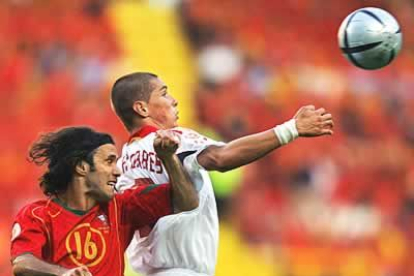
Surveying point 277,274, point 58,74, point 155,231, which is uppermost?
point 58,74

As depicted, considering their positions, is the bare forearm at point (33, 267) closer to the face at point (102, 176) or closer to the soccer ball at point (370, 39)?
the face at point (102, 176)

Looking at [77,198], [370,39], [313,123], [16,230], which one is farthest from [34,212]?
[370,39]

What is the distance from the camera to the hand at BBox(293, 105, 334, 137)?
460cm

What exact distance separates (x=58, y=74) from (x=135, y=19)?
1612mm

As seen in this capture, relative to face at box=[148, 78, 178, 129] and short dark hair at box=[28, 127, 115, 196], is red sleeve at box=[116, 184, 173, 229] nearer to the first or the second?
short dark hair at box=[28, 127, 115, 196]

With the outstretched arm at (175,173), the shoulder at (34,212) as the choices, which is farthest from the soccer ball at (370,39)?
the shoulder at (34,212)

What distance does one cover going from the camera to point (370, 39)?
571 centimetres

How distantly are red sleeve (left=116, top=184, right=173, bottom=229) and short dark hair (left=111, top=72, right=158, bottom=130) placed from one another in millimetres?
507

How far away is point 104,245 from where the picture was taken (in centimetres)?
461

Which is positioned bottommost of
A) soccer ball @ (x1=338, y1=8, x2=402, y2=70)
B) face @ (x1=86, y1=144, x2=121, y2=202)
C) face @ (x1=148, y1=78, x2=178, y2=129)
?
face @ (x1=86, y1=144, x2=121, y2=202)

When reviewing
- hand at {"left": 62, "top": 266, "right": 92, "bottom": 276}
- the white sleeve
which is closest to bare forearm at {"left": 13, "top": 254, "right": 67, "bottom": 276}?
hand at {"left": 62, "top": 266, "right": 92, "bottom": 276}

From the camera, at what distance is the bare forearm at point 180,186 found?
463cm

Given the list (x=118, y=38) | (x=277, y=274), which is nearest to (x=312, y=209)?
(x=277, y=274)

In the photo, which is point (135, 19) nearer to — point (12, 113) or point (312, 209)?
point (12, 113)
